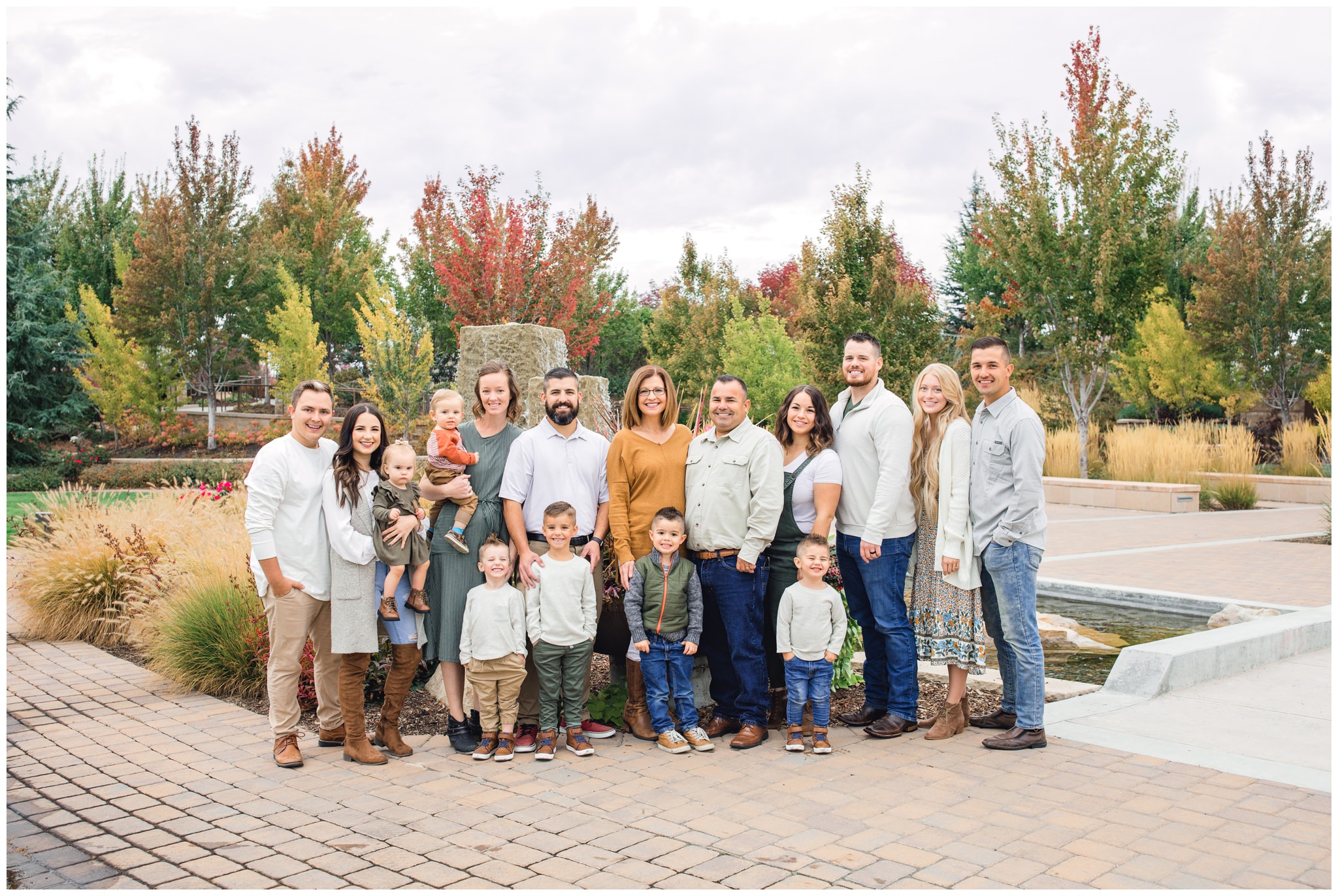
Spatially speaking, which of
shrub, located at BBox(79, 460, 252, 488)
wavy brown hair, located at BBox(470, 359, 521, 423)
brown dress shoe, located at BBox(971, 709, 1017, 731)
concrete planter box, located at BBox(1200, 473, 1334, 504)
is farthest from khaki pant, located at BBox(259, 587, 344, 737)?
concrete planter box, located at BBox(1200, 473, 1334, 504)

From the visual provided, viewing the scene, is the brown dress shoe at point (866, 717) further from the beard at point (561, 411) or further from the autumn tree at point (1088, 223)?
the autumn tree at point (1088, 223)

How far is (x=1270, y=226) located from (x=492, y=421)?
867 inches

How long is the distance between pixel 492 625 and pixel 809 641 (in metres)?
1.58

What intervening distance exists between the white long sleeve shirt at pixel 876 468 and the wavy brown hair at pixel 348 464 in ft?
7.91

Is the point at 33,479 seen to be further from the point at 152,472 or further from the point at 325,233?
the point at 325,233

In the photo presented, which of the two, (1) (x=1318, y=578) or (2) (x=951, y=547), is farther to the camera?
(1) (x=1318, y=578)

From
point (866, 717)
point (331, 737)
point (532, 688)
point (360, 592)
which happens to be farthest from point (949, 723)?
point (331, 737)

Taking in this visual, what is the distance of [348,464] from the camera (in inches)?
195

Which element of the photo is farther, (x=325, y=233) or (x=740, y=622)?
(x=325, y=233)

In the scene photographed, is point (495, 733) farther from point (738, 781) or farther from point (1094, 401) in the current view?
point (1094, 401)

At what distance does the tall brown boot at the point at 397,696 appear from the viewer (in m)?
4.95

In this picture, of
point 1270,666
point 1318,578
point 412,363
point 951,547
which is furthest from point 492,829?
point 412,363

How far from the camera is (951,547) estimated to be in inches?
200

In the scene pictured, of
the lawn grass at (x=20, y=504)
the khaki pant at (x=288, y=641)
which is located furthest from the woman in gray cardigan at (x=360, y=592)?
the lawn grass at (x=20, y=504)
